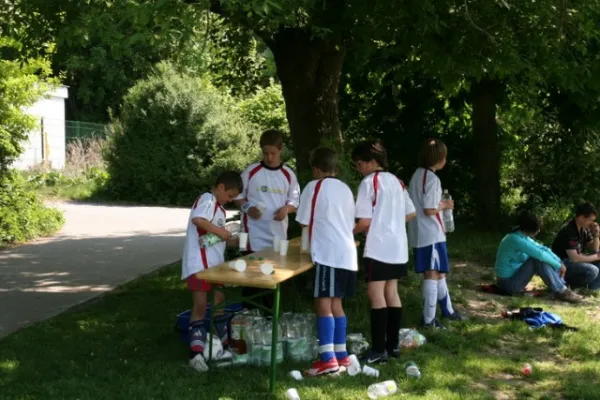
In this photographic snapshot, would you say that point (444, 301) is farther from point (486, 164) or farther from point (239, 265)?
point (486, 164)

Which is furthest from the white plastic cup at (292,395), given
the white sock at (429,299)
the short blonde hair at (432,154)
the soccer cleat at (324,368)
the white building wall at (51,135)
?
the white building wall at (51,135)

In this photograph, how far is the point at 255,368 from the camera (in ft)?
20.2

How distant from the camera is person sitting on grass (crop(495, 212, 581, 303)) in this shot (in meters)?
8.79

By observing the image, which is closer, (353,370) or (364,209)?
(353,370)

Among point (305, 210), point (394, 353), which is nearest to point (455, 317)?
point (394, 353)

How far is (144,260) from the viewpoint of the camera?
11.7m

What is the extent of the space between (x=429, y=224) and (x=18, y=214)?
825 centimetres

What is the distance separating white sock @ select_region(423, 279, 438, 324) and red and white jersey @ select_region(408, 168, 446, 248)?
0.36m

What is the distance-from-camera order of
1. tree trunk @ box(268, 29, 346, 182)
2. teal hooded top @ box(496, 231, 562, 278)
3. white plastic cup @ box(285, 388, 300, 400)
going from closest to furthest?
1. white plastic cup @ box(285, 388, 300, 400)
2. teal hooded top @ box(496, 231, 562, 278)
3. tree trunk @ box(268, 29, 346, 182)

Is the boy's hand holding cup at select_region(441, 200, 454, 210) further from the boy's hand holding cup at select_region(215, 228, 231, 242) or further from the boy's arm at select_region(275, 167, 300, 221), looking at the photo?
the boy's hand holding cup at select_region(215, 228, 231, 242)

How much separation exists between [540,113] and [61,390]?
33.5 feet

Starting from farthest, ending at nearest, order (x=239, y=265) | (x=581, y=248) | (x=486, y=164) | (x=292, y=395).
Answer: (x=486, y=164) < (x=581, y=248) < (x=239, y=265) < (x=292, y=395)

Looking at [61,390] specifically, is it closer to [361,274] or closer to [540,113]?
[361,274]


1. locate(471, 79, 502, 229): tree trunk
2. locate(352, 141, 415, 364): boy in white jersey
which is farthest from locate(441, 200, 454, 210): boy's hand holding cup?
locate(471, 79, 502, 229): tree trunk
